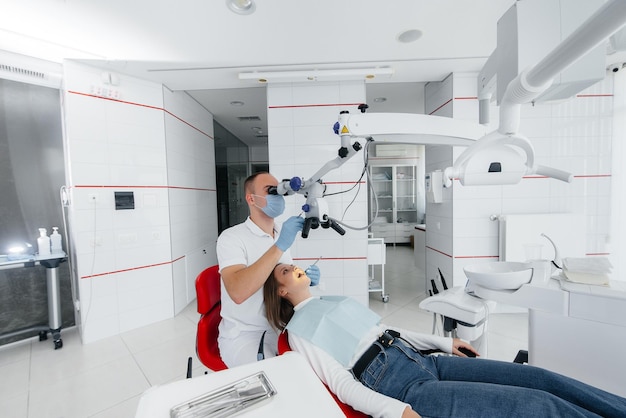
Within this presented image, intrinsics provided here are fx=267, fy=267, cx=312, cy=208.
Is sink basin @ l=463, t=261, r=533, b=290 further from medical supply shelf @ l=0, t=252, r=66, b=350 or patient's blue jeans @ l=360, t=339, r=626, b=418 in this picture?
medical supply shelf @ l=0, t=252, r=66, b=350

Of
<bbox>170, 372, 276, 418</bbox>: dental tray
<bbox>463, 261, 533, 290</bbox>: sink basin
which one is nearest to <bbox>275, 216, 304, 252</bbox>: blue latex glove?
<bbox>170, 372, 276, 418</bbox>: dental tray

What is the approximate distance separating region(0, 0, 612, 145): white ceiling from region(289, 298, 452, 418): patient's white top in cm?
197

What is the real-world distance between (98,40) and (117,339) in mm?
2661

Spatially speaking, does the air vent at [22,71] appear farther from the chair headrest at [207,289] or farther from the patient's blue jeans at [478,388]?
the patient's blue jeans at [478,388]

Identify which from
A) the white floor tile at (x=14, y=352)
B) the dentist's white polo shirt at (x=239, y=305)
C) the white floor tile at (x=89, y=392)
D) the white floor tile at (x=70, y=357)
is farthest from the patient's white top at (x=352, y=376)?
the white floor tile at (x=14, y=352)

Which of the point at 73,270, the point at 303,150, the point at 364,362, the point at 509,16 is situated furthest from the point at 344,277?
the point at 73,270

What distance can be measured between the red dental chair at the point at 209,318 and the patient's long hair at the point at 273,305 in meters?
0.31

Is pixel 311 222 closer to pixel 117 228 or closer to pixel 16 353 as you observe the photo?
pixel 117 228

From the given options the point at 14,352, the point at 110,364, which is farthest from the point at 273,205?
the point at 14,352

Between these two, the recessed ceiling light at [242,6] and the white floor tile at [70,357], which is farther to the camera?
the white floor tile at [70,357]

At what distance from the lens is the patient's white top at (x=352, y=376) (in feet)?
2.89

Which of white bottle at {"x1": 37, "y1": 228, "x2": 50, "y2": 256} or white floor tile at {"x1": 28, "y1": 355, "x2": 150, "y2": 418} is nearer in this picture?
white floor tile at {"x1": 28, "y1": 355, "x2": 150, "y2": 418}

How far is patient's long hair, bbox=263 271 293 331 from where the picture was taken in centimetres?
135

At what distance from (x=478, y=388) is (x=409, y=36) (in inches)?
94.2
